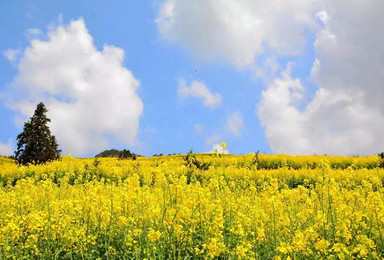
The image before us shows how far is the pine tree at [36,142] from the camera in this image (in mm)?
25281

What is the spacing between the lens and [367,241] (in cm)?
423

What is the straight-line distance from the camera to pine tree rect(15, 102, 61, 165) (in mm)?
25281

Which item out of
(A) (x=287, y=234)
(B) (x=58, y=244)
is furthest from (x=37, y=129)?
(A) (x=287, y=234)

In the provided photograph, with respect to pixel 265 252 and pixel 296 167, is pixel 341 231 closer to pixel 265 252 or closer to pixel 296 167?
pixel 265 252

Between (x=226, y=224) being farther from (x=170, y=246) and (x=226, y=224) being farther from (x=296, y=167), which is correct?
(x=296, y=167)

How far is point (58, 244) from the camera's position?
609 centimetres

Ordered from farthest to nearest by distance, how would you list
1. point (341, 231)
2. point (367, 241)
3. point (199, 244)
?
point (199, 244)
point (341, 231)
point (367, 241)

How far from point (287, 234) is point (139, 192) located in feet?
8.07

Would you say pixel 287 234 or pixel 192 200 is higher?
pixel 192 200

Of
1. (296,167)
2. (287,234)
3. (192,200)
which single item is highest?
(296,167)

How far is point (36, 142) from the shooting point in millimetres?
25641

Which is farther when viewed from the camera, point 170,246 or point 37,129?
point 37,129

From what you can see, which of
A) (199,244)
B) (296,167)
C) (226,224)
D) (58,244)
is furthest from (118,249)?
(296,167)

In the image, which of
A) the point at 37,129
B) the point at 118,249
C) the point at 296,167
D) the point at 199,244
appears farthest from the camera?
the point at 37,129
